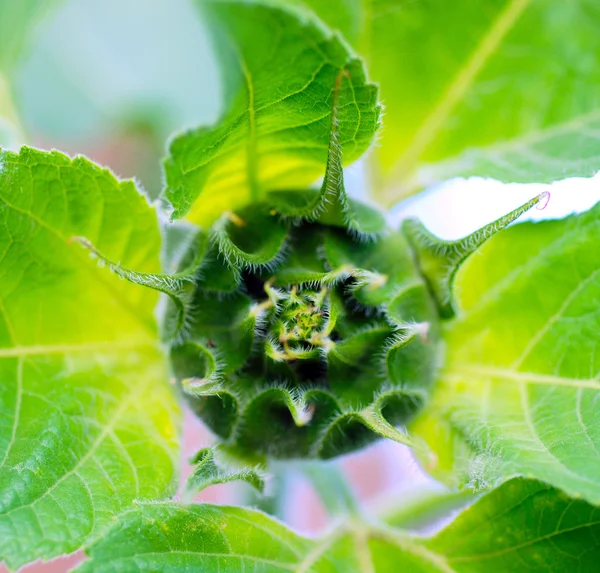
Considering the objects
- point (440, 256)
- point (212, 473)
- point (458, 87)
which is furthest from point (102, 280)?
point (458, 87)

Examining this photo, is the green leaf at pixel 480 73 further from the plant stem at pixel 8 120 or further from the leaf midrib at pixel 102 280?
the plant stem at pixel 8 120

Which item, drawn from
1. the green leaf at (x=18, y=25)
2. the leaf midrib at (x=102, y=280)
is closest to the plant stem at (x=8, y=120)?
the green leaf at (x=18, y=25)

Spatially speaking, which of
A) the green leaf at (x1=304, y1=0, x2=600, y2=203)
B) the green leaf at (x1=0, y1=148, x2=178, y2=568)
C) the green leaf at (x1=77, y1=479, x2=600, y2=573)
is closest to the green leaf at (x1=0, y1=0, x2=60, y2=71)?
the green leaf at (x1=304, y1=0, x2=600, y2=203)

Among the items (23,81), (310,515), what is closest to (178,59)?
(23,81)

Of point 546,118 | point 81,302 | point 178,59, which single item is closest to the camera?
point 81,302

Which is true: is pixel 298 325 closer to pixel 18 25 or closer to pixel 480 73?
pixel 480 73

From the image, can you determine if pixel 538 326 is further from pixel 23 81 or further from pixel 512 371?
pixel 23 81
